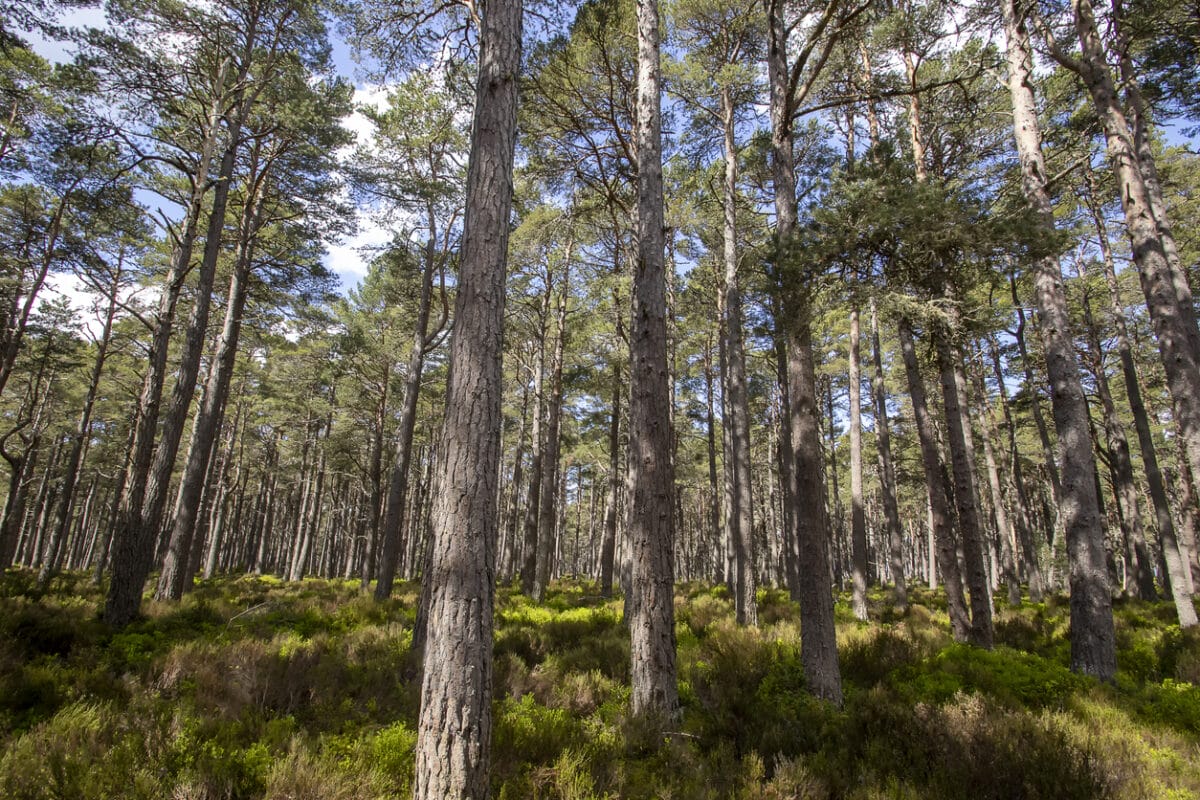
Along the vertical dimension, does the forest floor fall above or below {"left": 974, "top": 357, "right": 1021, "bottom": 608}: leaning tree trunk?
below

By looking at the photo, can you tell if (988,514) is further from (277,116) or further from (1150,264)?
(277,116)

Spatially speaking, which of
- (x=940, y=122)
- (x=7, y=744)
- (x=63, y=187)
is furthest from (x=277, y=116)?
Result: (x=940, y=122)

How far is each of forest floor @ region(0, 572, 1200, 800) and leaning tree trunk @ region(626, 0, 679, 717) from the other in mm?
514

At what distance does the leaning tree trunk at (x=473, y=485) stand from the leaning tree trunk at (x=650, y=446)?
230 cm

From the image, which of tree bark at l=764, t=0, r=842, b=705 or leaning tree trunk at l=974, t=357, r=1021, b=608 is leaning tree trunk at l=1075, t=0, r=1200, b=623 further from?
leaning tree trunk at l=974, t=357, r=1021, b=608

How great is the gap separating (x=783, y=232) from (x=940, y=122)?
690 centimetres

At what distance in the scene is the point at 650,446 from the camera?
5.85 meters

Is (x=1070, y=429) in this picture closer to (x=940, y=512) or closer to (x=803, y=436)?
(x=940, y=512)

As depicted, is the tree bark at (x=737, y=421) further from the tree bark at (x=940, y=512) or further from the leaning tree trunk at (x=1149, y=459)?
the leaning tree trunk at (x=1149, y=459)

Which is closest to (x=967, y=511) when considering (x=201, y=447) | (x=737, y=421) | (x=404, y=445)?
(x=737, y=421)

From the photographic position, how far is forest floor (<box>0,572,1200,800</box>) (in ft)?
12.4

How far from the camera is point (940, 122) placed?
434 inches

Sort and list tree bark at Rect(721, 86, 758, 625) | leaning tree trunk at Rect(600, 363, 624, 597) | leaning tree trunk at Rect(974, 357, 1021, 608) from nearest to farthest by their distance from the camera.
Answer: tree bark at Rect(721, 86, 758, 625), leaning tree trunk at Rect(974, 357, 1021, 608), leaning tree trunk at Rect(600, 363, 624, 597)

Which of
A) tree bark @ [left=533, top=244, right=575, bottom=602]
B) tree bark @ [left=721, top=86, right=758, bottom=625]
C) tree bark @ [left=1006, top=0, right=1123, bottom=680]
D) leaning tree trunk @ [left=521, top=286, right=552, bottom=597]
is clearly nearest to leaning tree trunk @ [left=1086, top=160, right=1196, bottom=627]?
tree bark @ [left=1006, top=0, right=1123, bottom=680]
